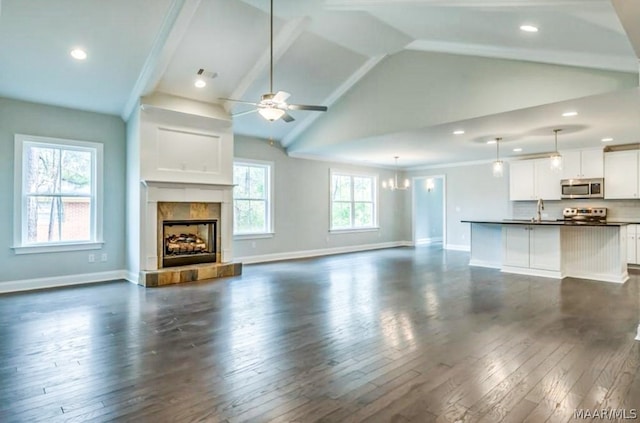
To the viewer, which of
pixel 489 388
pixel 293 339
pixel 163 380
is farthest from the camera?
pixel 293 339

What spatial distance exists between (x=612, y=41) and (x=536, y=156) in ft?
18.6

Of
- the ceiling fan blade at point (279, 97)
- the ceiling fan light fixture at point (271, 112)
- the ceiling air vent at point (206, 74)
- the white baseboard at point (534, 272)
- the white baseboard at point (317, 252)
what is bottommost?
the white baseboard at point (534, 272)

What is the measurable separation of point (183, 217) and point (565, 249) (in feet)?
21.5

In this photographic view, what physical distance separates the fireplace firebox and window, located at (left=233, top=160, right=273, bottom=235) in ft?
3.72

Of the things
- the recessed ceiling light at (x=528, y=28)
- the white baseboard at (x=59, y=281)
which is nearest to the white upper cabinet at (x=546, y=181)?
the recessed ceiling light at (x=528, y=28)

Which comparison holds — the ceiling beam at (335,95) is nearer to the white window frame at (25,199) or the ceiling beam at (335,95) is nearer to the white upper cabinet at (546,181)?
the white window frame at (25,199)

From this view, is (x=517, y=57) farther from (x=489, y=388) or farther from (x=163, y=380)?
(x=163, y=380)

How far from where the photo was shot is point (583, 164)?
786cm

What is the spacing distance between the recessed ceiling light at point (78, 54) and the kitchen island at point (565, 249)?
22.6 feet

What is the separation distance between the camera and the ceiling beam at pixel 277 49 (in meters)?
5.01

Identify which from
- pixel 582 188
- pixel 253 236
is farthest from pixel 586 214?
pixel 253 236

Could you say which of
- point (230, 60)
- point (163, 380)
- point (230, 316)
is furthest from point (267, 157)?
point (163, 380)

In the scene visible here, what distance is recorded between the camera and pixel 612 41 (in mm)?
3502

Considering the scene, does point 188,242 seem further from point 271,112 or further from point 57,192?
point 271,112
